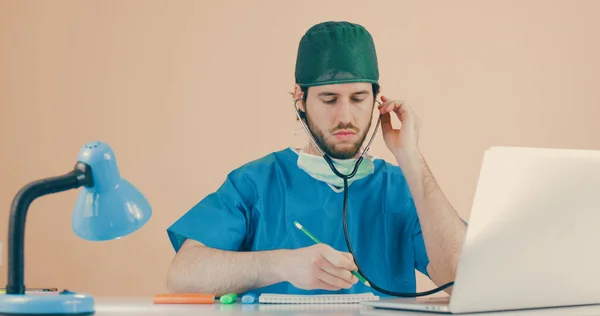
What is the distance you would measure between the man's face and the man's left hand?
5cm

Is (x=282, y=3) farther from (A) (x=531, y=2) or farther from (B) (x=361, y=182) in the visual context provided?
(B) (x=361, y=182)

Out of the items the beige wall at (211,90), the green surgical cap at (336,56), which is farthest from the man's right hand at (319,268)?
the beige wall at (211,90)

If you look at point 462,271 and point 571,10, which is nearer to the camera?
point 462,271

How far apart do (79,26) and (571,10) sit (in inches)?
74.4

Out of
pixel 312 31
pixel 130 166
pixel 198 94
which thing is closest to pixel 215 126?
pixel 198 94

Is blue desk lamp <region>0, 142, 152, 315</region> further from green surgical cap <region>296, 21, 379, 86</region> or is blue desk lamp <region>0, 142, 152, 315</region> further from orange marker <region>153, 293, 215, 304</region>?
green surgical cap <region>296, 21, 379, 86</region>

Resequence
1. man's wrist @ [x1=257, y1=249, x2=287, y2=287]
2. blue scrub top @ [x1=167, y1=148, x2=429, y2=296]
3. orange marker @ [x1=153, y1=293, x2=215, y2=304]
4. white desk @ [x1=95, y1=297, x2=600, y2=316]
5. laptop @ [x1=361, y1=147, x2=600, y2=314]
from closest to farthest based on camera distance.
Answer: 1. laptop @ [x1=361, y1=147, x2=600, y2=314]
2. white desk @ [x1=95, y1=297, x2=600, y2=316]
3. orange marker @ [x1=153, y1=293, x2=215, y2=304]
4. man's wrist @ [x1=257, y1=249, x2=287, y2=287]
5. blue scrub top @ [x1=167, y1=148, x2=429, y2=296]

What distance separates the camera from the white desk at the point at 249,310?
1085 millimetres

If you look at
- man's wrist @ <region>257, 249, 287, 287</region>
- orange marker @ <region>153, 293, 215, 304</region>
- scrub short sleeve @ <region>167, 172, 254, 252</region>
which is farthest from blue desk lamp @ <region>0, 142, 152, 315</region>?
scrub short sleeve @ <region>167, 172, 254, 252</region>

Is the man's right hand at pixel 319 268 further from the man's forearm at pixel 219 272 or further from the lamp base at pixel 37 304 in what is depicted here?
the lamp base at pixel 37 304

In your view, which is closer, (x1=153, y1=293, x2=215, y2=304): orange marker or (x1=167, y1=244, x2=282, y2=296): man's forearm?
(x1=153, y1=293, x2=215, y2=304): orange marker

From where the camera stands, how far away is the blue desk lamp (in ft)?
3.34

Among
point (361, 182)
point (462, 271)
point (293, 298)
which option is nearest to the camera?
point (462, 271)

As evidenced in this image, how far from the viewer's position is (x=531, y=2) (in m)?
2.98
